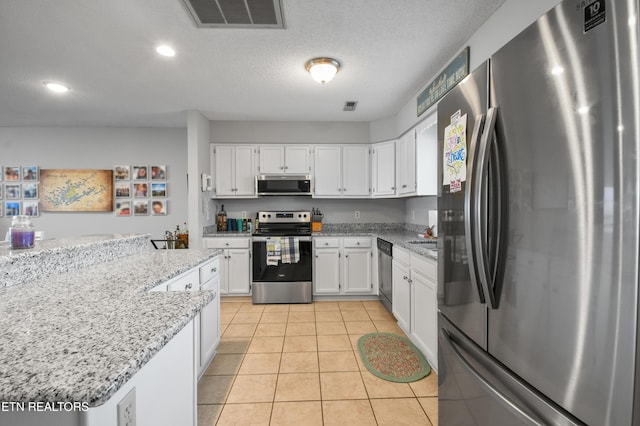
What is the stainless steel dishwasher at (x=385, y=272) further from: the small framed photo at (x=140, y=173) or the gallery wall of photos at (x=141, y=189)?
the small framed photo at (x=140, y=173)

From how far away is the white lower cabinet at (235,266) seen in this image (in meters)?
3.81

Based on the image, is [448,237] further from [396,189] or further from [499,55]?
[396,189]

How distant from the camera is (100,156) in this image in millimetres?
4512

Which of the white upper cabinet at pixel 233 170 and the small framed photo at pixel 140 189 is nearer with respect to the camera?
the white upper cabinet at pixel 233 170

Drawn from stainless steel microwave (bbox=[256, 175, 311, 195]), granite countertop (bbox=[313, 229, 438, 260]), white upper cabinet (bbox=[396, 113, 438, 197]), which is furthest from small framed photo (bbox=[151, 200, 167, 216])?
white upper cabinet (bbox=[396, 113, 438, 197])

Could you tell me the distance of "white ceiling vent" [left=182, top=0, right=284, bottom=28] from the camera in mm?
1783

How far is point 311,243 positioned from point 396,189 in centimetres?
133

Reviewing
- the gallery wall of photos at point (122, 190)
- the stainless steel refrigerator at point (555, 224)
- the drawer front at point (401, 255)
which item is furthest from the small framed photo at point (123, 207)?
the stainless steel refrigerator at point (555, 224)

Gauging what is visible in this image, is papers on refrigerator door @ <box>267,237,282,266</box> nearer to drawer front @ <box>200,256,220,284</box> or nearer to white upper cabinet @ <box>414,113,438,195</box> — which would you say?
drawer front @ <box>200,256,220,284</box>

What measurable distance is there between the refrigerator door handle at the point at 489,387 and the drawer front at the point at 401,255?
1253mm

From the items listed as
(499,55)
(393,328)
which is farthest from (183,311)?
(393,328)

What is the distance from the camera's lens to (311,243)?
12.2 feet

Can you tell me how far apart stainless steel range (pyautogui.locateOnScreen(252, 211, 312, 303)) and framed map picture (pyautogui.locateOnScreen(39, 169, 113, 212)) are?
2749mm

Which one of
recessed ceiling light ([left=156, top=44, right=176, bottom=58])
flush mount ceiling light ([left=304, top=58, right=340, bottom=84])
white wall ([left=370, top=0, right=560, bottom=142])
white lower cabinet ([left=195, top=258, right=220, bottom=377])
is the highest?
recessed ceiling light ([left=156, top=44, right=176, bottom=58])
